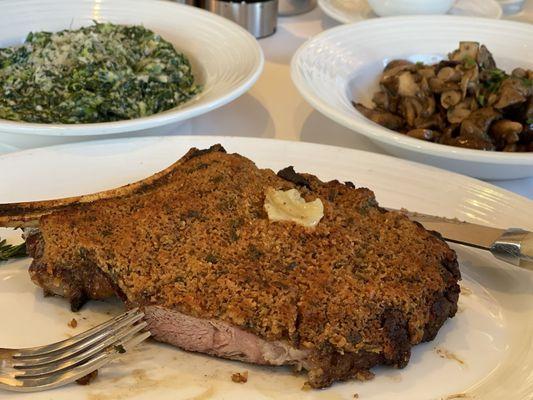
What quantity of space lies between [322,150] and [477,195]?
0.61 m

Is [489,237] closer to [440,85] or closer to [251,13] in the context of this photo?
[440,85]

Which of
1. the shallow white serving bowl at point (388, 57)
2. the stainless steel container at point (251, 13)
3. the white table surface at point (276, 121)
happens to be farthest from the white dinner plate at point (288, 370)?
the stainless steel container at point (251, 13)

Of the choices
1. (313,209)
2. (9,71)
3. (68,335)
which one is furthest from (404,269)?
(9,71)

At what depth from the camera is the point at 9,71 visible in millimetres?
3010

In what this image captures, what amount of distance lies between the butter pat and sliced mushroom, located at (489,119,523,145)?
1193 millimetres

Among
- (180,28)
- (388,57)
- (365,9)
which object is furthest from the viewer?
(365,9)

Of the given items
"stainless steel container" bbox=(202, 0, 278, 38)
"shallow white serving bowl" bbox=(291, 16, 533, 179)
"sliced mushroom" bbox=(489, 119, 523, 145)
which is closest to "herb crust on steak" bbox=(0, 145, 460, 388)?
"shallow white serving bowl" bbox=(291, 16, 533, 179)

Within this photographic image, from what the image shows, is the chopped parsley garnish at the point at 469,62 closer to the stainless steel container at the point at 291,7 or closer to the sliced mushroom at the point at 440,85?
the sliced mushroom at the point at 440,85

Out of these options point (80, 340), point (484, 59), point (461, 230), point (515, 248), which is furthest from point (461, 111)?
point (80, 340)

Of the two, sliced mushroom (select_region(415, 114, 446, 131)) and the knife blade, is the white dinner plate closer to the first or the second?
the knife blade

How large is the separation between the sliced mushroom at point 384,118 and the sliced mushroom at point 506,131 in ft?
1.36

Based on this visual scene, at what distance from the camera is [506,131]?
104 inches

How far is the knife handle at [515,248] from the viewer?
183 cm

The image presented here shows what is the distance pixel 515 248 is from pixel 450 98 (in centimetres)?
118
